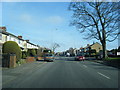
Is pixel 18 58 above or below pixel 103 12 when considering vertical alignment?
below

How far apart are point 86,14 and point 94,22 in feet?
Answer: 8.77

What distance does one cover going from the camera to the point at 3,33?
123 ft

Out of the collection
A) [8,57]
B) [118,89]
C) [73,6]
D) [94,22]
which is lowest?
[118,89]

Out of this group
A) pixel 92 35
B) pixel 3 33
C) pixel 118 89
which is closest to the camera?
pixel 118 89

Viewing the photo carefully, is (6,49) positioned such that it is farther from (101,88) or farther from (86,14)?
(86,14)

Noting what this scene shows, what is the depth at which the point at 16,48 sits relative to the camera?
20109 mm

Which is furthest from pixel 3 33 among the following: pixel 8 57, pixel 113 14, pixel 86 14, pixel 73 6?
pixel 113 14

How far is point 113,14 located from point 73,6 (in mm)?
8983

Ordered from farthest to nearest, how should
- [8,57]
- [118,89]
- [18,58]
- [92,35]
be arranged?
[92,35] → [18,58] → [8,57] → [118,89]

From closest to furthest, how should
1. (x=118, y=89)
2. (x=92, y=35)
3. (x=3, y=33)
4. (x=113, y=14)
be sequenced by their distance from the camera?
(x=118, y=89)
(x=113, y=14)
(x=92, y=35)
(x=3, y=33)

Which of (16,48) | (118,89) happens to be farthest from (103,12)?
(118,89)

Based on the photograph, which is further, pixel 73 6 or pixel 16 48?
pixel 73 6

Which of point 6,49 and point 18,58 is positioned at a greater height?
point 6,49

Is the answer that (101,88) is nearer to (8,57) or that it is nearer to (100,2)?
(8,57)
